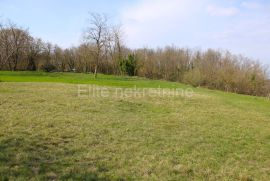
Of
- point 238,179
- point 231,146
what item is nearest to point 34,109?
point 231,146

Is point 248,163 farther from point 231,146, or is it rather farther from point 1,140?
point 1,140

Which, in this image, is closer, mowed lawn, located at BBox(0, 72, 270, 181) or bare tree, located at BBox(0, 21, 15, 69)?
mowed lawn, located at BBox(0, 72, 270, 181)

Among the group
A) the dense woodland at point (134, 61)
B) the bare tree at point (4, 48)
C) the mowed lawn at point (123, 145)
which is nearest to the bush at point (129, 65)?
the dense woodland at point (134, 61)

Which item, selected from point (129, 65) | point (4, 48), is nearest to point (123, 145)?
point (129, 65)

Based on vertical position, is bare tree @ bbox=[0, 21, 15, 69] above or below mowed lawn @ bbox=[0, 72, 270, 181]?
above

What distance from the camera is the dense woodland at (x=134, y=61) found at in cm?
3862

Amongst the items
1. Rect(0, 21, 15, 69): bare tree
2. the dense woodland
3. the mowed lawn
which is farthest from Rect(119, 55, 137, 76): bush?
the mowed lawn

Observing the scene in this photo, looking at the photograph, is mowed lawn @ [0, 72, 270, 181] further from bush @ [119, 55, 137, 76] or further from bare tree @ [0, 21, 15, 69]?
bare tree @ [0, 21, 15, 69]

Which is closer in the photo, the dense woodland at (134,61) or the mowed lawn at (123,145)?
the mowed lawn at (123,145)

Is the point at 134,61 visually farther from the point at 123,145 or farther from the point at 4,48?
the point at 123,145

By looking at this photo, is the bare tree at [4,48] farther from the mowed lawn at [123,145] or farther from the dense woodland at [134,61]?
the mowed lawn at [123,145]

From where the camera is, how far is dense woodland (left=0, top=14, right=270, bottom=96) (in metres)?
38.6

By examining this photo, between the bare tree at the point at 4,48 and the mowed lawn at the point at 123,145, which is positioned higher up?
the bare tree at the point at 4,48

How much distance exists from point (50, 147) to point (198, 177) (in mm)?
2941
